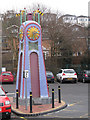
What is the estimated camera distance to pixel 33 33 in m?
12.5

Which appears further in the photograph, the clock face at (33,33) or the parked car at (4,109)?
the clock face at (33,33)

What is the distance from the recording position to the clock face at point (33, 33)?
12.5m

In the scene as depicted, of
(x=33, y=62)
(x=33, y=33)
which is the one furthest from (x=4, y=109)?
(x=33, y=33)

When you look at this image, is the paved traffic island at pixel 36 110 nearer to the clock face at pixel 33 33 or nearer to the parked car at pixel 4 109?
the parked car at pixel 4 109

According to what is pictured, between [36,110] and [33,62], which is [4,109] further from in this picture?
[33,62]

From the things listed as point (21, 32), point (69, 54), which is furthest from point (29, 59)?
point (69, 54)

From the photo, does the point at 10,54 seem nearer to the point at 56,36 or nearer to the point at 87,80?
the point at 56,36

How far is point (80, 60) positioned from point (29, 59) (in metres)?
29.6

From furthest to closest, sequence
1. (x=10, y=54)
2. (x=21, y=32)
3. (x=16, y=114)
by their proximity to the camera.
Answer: (x=10, y=54) < (x=21, y=32) < (x=16, y=114)

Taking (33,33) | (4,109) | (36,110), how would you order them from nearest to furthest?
1. (4,109)
2. (36,110)
3. (33,33)

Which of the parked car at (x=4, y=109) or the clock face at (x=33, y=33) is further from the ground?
the clock face at (x=33, y=33)

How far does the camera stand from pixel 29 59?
12367mm

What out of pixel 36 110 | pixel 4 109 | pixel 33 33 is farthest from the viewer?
pixel 33 33

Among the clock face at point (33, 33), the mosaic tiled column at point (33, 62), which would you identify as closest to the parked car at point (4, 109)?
the mosaic tiled column at point (33, 62)
